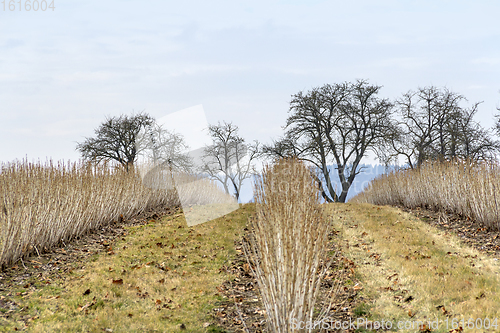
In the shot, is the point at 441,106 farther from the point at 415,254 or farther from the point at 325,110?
the point at 415,254

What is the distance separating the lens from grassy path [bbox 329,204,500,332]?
5.75 metres

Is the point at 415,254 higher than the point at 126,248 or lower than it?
lower

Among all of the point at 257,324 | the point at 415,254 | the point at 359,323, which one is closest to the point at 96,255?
the point at 257,324

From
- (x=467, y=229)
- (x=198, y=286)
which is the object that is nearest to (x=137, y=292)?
(x=198, y=286)

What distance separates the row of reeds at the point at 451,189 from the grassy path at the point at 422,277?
1773 millimetres

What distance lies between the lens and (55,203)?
926 centimetres

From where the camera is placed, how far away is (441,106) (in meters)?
27.9

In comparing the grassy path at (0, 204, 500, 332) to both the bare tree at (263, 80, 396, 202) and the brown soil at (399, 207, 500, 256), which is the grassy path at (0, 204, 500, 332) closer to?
the brown soil at (399, 207, 500, 256)

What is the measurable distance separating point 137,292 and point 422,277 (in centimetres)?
541

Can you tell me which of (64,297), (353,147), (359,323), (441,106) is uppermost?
(441,106)

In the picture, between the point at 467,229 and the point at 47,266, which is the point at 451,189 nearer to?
the point at 467,229

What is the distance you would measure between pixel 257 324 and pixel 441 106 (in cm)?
2730

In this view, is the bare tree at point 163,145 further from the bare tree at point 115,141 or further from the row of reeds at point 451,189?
the row of reeds at point 451,189

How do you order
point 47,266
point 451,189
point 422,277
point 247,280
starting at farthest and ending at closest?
1. point 451,189
2. point 47,266
3. point 247,280
4. point 422,277
